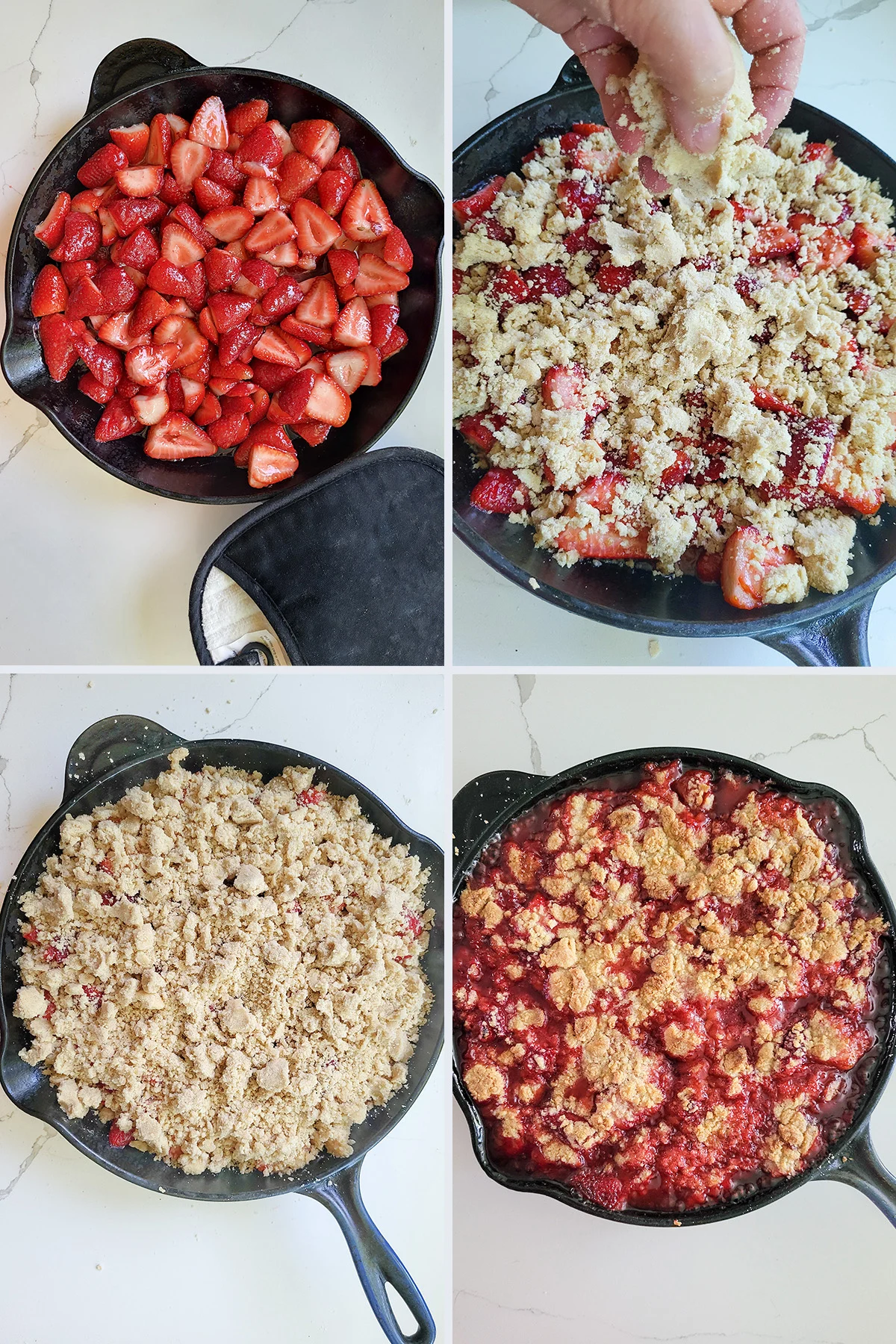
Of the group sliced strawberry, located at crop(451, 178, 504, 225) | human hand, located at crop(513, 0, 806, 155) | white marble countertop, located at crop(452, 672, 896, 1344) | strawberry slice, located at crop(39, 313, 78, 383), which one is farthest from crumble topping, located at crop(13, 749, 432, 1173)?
human hand, located at crop(513, 0, 806, 155)

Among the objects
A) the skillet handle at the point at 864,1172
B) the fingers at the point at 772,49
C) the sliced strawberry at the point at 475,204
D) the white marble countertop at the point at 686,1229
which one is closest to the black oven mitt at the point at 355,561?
the white marble countertop at the point at 686,1229

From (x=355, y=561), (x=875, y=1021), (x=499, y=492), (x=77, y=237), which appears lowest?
(x=875, y=1021)

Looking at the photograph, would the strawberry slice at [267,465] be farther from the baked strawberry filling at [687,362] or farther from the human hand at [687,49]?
the human hand at [687,49]

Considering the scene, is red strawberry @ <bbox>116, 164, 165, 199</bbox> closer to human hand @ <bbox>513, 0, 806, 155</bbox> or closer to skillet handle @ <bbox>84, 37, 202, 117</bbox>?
skillet handle @ <bbox>84, 37, 202, 117</bbox>

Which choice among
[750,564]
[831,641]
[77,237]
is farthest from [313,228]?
[831,641]

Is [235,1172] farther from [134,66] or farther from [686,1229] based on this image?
[134,66]
